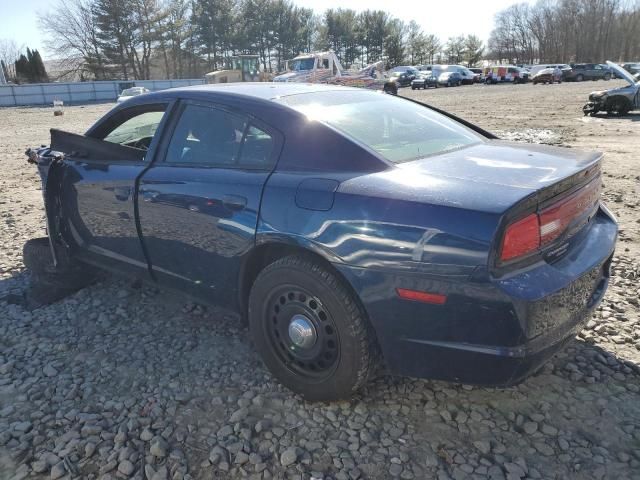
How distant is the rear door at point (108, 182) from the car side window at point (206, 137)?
195 mm

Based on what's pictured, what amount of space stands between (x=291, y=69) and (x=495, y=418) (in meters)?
34.1

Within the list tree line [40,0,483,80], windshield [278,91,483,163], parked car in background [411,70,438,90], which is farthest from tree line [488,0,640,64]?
windshield [278,91,483,163]

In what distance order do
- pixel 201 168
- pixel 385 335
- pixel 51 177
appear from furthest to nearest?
pixel 51 177, pixel 201 168, pixel 385 335

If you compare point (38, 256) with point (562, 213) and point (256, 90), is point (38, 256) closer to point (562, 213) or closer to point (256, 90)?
point (256, 90)

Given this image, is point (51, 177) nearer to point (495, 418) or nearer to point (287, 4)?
point (495, 418)

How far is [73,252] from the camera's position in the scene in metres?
Result: 3.88

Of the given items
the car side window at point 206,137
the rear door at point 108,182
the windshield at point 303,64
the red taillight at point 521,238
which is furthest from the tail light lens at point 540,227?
the windshield at point 303,64

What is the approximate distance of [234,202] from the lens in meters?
2.59

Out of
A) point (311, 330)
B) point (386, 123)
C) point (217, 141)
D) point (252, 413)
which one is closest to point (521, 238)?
point (311, 330)

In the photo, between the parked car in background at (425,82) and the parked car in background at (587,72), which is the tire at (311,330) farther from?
the parked car in background at (587,72)

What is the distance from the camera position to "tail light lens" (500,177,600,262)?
6.33 feet

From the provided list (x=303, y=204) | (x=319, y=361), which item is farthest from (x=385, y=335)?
(x=303, y=204)

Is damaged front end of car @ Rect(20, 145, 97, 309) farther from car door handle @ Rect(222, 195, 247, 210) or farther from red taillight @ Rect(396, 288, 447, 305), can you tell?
red taillight @ Rect(396, 288, 447, 305)

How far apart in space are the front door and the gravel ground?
1.68ft
